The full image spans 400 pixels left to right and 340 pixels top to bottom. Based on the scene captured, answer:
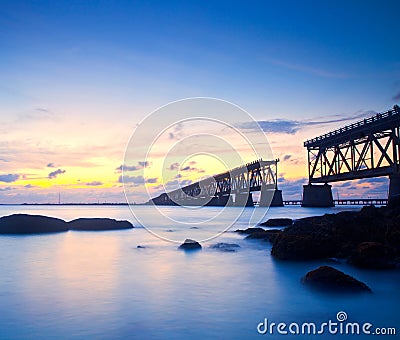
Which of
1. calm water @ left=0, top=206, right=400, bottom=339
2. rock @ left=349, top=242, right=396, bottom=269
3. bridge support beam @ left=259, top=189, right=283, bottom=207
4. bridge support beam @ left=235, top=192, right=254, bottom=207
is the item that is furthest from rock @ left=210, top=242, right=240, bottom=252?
bridge support beam @ left=235, top=192, right=254, bottom=207

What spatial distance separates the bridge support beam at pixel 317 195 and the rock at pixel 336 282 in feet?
198

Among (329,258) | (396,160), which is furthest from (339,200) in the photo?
→ (329,258)

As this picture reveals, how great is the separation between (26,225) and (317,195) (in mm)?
53921

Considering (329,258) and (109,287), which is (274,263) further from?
(109,287)

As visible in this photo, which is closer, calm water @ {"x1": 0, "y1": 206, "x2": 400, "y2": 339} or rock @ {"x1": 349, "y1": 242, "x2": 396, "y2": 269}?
A: calm water @ {"x1": 0, "y1": 206, "x2": 400, "y2": 339}

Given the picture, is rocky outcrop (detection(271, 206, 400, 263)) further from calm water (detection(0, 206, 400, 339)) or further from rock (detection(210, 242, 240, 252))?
rock (detection(210, 242, 240, 252))

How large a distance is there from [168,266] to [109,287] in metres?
3.29

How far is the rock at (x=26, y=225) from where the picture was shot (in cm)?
2364

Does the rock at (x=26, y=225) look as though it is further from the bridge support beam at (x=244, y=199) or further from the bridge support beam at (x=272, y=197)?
the bridge support beam at (x=244, y=199)

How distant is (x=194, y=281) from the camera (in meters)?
10.9

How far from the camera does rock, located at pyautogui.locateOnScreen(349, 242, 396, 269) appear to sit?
10898 millimetres

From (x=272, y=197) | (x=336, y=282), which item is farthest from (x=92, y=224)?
(x=272, y=197)

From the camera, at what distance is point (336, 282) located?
8523 mm

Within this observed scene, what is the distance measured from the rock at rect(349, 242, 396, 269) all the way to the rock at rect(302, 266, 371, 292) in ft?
7.91
